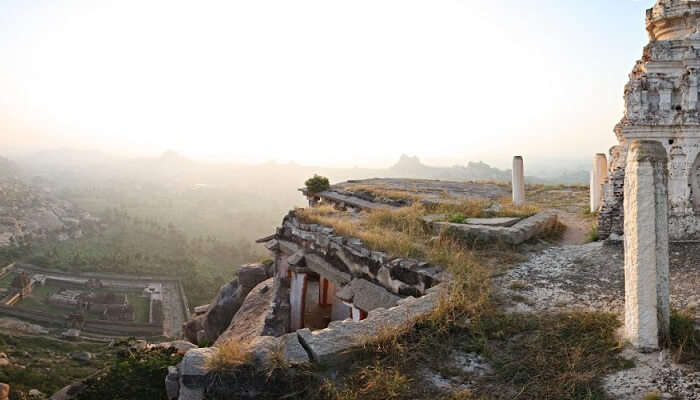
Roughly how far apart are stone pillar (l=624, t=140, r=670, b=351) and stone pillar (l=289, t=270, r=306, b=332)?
7.28m

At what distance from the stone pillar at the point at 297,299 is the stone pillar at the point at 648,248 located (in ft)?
23.9

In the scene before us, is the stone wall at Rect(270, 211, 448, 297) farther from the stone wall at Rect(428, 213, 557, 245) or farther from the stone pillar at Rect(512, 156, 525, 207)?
the stone pillar at Rect(512, 156, 525, 207)

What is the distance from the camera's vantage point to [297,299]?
1102 cm

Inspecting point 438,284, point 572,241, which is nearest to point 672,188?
point 572,241

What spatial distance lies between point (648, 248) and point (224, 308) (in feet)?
55.4

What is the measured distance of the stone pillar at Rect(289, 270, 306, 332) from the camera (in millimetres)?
10781

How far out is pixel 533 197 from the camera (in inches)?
575

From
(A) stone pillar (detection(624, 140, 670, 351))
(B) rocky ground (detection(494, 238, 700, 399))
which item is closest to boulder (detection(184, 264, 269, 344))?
(B) rocky ground (detection(494, 238, 700, 399))

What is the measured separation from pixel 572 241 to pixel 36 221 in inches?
3262

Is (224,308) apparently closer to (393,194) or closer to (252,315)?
(252,315)

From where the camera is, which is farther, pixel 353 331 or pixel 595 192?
pixel 595 192

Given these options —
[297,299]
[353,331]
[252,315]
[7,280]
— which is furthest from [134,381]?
[7,280]

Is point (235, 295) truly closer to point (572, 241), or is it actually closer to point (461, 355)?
point (572, 241)

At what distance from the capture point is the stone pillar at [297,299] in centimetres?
1078
